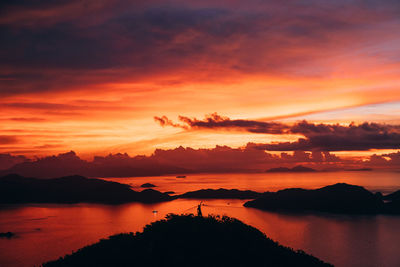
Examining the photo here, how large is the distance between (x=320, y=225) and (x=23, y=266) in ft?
305

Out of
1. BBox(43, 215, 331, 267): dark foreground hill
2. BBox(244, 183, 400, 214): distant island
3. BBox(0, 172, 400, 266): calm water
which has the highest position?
BBox(43, 215, 331, 267): dark foreground hill

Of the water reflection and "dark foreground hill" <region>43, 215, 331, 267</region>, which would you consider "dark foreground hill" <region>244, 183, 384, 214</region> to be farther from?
"dark foreground hill" <region>43, 215, 331, 267</region>

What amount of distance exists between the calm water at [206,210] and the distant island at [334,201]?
714cm

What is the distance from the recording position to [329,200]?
500 ft

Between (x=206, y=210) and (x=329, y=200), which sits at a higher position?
(x=329, y=200)

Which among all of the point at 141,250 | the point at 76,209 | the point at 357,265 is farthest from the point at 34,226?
the point at 141,250

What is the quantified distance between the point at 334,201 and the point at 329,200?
205cm

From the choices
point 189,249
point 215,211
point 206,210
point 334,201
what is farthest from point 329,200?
point 189,249

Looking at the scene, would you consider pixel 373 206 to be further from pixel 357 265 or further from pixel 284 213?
pixel 357 265

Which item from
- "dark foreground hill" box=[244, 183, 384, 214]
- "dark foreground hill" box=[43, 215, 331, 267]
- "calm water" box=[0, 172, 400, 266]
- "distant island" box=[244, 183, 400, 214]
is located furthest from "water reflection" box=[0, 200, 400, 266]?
"dark foreground hill" box=[43, 215, 331, 267]

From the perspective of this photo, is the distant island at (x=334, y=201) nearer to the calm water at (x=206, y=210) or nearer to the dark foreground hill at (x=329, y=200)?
the dark foreground hill at (x=329, y=200)

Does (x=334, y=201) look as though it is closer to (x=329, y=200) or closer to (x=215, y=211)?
(x=329, y=200)

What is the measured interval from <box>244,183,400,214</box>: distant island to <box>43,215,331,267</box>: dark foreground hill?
422ft

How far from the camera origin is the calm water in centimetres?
8612
